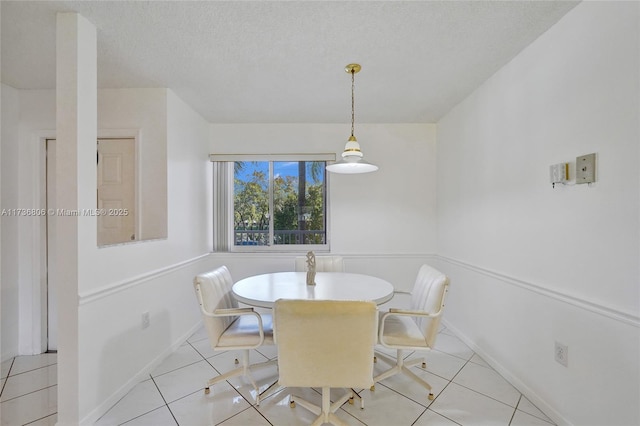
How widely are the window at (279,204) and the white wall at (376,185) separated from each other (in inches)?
8.3

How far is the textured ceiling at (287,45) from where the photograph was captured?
166cm

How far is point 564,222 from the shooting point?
1733mm

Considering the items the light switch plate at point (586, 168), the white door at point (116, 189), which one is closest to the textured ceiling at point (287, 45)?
the white door at point (116, 189)

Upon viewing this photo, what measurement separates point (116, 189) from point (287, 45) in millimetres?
2124

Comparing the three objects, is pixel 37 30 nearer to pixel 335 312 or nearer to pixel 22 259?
pixel 22 259

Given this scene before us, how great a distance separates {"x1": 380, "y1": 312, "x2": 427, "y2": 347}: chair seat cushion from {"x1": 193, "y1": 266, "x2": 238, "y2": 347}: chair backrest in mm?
1157

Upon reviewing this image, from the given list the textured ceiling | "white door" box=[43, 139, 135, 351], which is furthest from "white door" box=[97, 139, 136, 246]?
the textured ceiling

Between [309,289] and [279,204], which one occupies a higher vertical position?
[279,204]

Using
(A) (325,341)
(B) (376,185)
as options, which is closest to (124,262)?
(A) (325,341)

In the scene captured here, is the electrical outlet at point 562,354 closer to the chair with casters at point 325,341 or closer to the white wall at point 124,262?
the chair with casters at point 325,341

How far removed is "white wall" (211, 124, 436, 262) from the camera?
3.74m

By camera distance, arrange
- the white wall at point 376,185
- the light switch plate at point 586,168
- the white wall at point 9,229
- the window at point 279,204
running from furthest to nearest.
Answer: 1. the window at point 279,204
2. the white wall at point 376,185
3. the white wall at point 9,229
4. the light switch plate at point 586,168

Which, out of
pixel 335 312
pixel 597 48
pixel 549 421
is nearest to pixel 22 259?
pixel 335 312

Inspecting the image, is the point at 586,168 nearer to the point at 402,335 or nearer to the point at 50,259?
the point at 402,335
